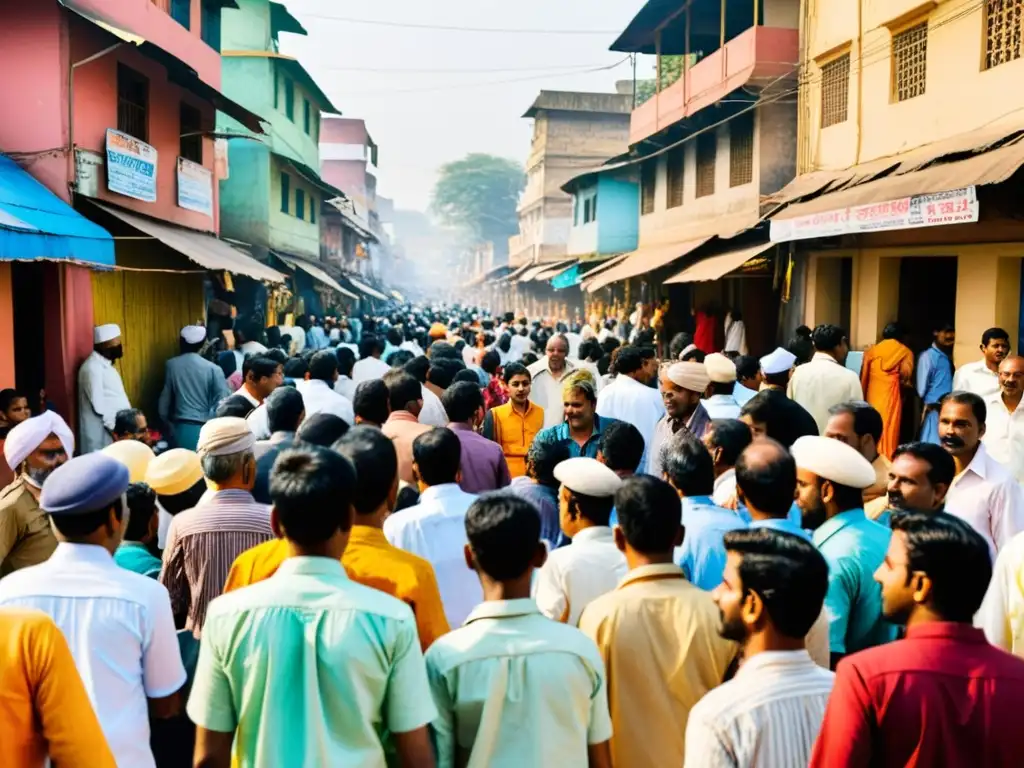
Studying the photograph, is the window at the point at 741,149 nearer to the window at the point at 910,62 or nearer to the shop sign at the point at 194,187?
the window at the point at 910,62

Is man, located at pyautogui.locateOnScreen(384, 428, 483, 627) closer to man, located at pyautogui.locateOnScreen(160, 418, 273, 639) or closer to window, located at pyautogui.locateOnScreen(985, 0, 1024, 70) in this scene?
man, located at pyautogui.locateOnScreen(160, 418, 273, 639)

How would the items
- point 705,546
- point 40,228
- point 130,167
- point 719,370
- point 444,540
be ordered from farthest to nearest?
point 130,167, point 40,228, point 719,370, point 444,540, point 705,546

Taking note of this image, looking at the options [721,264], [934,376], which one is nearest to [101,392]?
[934,376]

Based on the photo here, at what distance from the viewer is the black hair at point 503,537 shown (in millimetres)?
2668

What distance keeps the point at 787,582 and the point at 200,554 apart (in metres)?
2.32

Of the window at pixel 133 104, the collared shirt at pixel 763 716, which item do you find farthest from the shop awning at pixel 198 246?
the collared shirt at pixel 763 716

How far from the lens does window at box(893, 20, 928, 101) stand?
12.0 m

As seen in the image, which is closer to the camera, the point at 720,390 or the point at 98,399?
the point at 720,390

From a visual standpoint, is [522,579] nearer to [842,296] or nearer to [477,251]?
[842,296]

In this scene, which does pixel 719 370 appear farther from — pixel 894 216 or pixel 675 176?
pixel 675 176

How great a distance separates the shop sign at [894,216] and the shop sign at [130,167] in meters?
7.96

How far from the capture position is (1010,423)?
6.39 metres

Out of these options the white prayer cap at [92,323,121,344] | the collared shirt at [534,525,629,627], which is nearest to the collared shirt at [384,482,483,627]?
the collared shirt at [534,525,629,627]

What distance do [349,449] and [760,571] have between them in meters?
1.64
